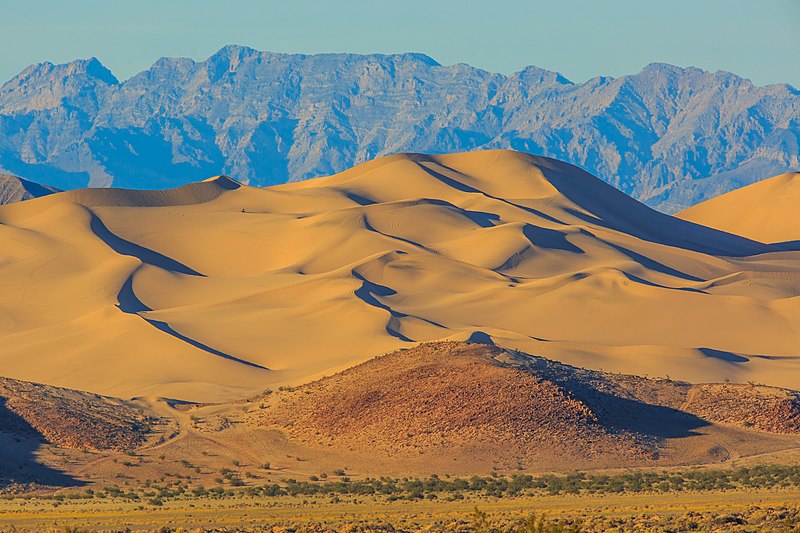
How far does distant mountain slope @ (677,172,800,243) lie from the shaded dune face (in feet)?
30.1

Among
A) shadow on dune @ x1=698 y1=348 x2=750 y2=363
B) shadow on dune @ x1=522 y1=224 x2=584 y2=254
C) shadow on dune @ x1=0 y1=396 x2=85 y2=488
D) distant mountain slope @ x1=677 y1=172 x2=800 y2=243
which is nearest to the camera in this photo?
shadow on dune @ x1=0 y1=396 x2=85 y2=488

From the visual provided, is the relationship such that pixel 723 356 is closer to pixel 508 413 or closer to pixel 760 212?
pixel 508 413

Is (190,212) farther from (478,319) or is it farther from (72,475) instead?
(72,475)

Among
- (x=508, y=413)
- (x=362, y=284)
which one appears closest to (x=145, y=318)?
(x=362, y=284)

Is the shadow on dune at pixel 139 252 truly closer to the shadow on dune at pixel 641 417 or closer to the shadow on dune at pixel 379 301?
the shadow on dune at pixel 379 301

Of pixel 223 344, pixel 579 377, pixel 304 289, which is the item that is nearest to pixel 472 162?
pixel 304 289

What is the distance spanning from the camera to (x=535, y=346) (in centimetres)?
7362

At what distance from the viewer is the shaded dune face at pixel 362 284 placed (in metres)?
74.2

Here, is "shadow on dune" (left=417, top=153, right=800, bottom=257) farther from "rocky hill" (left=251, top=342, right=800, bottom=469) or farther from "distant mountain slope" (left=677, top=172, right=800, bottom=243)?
"rocky hill" (left=251, top=342, right=800, bottom=469)

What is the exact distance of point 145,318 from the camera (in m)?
82.2

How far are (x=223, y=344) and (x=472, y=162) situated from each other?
72.5 metres

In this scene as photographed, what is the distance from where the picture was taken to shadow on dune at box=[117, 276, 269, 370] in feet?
247

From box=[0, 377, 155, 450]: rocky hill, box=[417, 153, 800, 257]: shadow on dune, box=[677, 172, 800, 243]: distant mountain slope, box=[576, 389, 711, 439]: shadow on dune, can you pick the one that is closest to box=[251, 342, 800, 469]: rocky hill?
box=[576, 389, 711, 439]: shadow on dune

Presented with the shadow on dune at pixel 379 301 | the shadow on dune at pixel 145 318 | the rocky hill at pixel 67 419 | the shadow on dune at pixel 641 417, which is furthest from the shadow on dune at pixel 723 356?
the rocky hill at pixel 67 419
